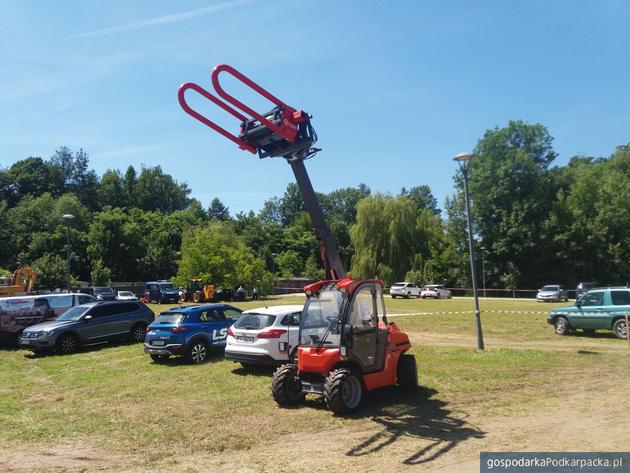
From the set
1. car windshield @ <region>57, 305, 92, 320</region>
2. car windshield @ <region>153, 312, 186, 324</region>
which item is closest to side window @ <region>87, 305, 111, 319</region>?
car windshield @ <region>57, 305, 92, 320</region>

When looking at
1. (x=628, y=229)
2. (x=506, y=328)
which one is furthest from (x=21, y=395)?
(x=628, y=229)

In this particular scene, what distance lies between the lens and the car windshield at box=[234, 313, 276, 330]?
12.6 m

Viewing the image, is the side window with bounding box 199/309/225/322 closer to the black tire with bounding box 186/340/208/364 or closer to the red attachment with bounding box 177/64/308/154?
the black tire with bounding box 186/340/208/364

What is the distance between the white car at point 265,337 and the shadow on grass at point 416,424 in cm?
276

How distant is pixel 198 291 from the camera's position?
46562 millimetres

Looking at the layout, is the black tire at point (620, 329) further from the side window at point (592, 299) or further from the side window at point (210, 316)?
the side window at point (210, 316)

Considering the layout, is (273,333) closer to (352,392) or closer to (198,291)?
(352,392)

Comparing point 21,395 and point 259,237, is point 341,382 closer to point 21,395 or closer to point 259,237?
point 21,395

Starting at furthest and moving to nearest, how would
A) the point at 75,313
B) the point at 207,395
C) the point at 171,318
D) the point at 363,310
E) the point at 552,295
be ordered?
1. the point at 552,295
2. the point at 75,313
3. the point at 171,318
4. the point at 207,395
5. the point at 363,310

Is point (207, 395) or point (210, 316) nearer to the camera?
point (207, 395)

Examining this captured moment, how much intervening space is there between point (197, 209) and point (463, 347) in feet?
279

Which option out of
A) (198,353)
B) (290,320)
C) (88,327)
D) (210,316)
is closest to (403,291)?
(88,327)

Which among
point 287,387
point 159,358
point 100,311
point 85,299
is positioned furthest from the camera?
point 85,299

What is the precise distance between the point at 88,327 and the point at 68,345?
840mm
